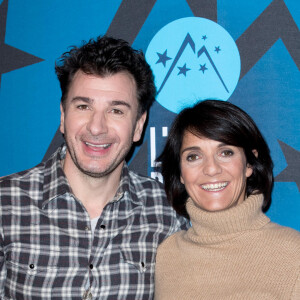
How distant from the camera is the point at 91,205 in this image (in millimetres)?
1835

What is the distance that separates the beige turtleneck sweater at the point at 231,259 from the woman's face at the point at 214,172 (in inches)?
2.3

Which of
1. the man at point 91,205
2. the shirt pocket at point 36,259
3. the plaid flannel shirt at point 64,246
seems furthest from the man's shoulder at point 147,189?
the shirt pocket at point 36,259

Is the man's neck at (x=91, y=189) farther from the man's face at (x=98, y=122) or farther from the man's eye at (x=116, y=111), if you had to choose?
the man's eye at (x=116, y=111)

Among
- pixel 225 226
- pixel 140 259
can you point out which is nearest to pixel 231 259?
pixel 225 226

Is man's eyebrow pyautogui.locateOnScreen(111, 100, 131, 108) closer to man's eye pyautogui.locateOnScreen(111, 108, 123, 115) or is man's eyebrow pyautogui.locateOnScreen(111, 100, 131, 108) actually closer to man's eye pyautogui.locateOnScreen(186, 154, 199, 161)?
man's eye pyautogui.locateOnScreen(111, 108, 123, 115)

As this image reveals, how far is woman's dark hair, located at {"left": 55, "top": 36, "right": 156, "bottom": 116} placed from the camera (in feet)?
5.91

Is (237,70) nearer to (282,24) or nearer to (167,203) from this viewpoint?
(282,24)

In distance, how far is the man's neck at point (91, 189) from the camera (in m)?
1.82

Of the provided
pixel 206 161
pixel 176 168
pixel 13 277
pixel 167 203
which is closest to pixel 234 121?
pixel 206 161

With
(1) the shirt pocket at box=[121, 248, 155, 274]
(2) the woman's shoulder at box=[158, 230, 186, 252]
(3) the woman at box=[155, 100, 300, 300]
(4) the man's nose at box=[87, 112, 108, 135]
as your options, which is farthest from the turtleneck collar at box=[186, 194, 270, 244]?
(4) the man's nose at box=[87, 112, 108, 135]

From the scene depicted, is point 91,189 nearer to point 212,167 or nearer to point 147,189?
point 147,189

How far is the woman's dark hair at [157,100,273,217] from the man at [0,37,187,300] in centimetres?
10

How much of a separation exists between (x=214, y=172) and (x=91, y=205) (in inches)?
24.8

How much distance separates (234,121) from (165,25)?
0.76m
